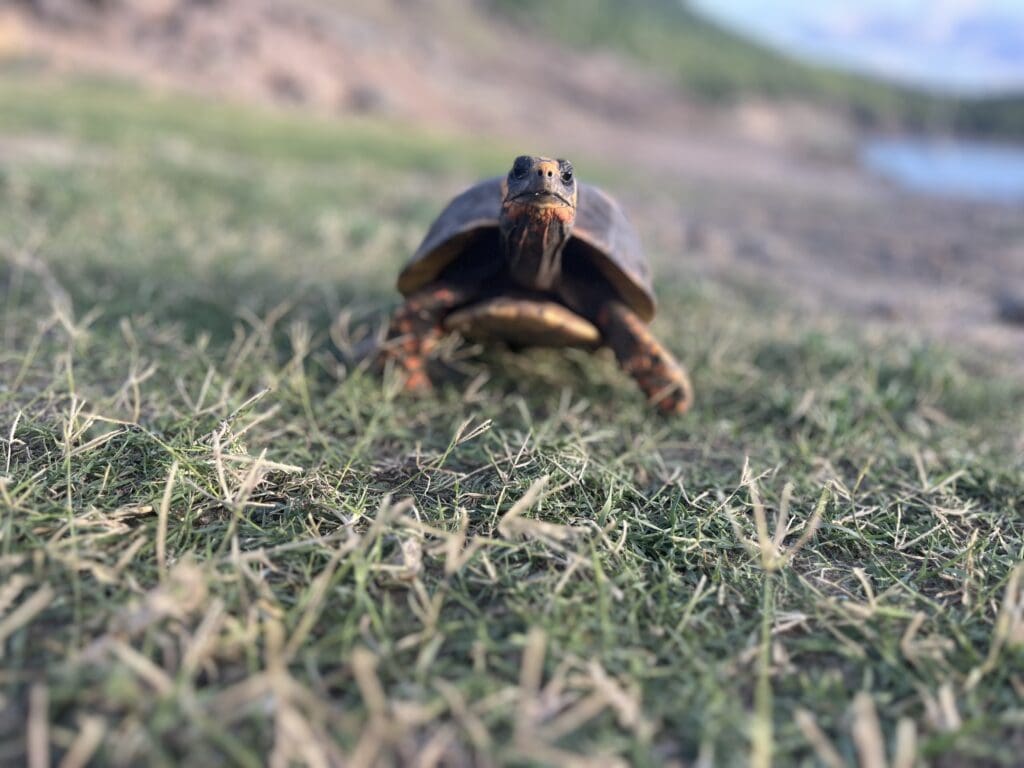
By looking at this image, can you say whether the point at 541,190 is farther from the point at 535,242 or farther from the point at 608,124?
the point at 608,124

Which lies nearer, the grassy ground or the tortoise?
the grassy ground

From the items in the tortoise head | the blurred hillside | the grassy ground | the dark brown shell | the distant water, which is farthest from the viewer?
the distant water

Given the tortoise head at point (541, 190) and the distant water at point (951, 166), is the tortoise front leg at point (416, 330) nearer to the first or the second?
the tortoise head at point (541, 190)

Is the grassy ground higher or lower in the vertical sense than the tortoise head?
lower

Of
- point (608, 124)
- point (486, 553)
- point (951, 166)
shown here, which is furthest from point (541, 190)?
point (951, 166)

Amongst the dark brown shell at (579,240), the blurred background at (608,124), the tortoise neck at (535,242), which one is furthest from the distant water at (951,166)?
the tortoise neck at (535,242)

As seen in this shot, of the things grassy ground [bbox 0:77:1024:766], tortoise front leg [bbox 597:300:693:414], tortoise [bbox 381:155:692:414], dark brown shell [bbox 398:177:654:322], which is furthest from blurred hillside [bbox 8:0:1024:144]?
tortoise front leg [bbox 597:300:693:414]

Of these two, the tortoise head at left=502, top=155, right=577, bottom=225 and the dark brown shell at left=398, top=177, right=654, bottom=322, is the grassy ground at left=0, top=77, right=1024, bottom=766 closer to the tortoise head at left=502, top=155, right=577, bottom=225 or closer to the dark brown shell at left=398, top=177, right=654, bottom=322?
the dark brown shell at left=398, top=177, right=654, bottom=322
